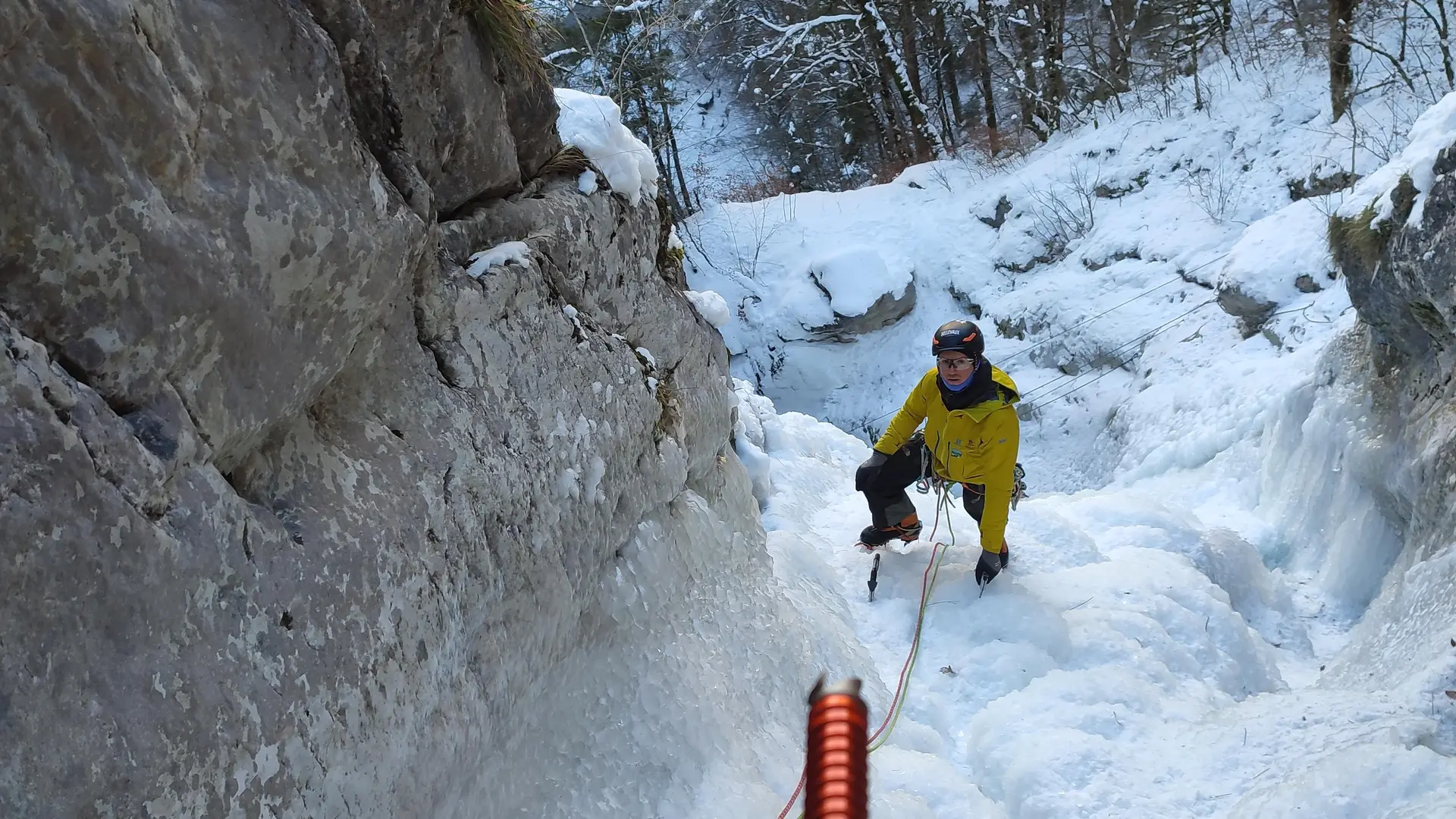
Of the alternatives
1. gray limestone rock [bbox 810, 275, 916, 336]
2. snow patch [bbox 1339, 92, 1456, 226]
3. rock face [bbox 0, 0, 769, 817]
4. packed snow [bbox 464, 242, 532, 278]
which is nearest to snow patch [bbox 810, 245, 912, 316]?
gray limestone rock [bbox 810, 275, 916, 336]

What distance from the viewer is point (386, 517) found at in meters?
1.82

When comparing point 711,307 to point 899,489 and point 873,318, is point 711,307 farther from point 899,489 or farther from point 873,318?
point 873,318

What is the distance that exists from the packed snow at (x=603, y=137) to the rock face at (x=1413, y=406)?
10.7 feet

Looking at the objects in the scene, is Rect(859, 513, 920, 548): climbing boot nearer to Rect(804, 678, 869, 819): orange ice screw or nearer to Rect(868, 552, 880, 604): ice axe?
Rect(868, 552, 880, 604): ice axe

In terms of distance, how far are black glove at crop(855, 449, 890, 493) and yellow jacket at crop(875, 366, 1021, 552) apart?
322 mm

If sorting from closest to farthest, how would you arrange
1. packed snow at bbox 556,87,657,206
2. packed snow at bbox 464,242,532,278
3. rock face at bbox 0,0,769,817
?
rock face at bbox 0,0,769,817, packed snow at bbox 464,242,532,278, packed snow at bbox 556,87,657,206

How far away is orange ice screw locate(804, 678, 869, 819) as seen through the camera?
83 cm

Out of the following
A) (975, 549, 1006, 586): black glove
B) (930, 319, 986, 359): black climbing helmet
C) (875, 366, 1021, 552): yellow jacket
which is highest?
(930, 319, 986, 359): black climbing helmet

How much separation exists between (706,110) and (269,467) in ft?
73.2

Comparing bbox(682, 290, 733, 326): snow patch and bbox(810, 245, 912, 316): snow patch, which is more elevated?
bbox(682, 290, 733, 326): snow patch

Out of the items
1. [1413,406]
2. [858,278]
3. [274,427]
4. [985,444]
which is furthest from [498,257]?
[858,278]

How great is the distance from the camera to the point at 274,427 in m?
1.65

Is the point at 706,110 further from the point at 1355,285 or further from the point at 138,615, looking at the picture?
the point at 138,615

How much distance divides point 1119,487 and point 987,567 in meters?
4.02
